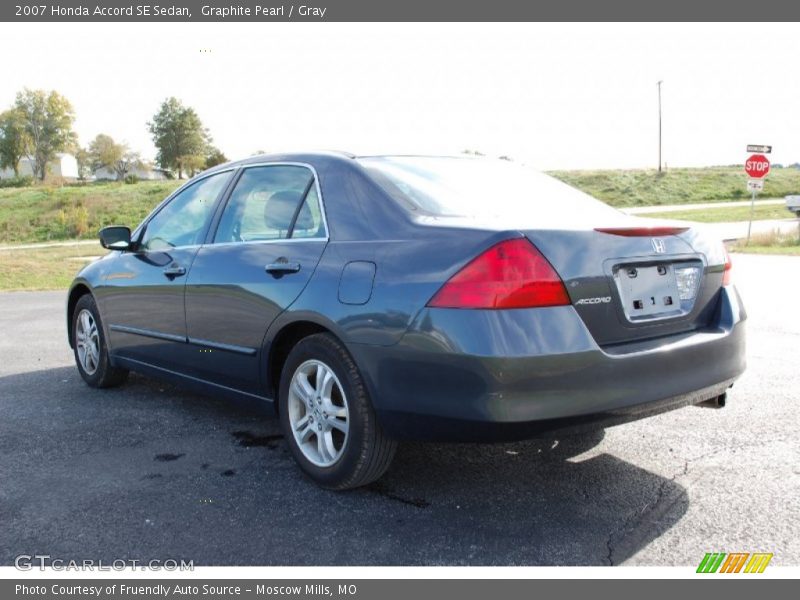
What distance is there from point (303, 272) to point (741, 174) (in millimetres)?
69718

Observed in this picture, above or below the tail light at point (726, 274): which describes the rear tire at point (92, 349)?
below

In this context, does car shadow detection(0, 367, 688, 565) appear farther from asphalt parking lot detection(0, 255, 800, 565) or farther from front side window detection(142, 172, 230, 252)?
front side window detection(142, 172, 230, 252)

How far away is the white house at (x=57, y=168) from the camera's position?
82.0m

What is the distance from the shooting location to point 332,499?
3.54 m

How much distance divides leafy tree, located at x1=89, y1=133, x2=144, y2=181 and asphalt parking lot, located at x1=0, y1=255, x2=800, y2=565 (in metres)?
81.6

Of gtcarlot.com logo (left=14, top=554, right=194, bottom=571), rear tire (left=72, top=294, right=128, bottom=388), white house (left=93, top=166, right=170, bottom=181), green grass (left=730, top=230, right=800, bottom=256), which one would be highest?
white house (left=93, top=166, right=170, bottom=181)

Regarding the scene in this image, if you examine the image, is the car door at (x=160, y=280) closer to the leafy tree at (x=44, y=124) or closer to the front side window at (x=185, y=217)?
the front side window at (x=185, y=217)

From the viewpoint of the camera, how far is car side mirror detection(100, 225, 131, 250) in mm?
5305

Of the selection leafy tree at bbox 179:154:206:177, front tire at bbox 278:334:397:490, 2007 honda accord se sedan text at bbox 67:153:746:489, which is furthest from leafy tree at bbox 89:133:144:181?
front tire at bbox 278:334:397:490

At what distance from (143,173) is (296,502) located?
88285mm

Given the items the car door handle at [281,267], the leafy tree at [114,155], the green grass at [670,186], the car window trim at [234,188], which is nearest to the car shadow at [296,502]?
the car door handle at [281,267]

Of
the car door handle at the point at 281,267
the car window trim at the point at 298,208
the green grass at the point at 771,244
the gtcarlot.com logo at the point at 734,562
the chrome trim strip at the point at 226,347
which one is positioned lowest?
the green grass at the point at 771,244

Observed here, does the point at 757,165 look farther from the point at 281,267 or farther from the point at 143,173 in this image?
the point at 143,173

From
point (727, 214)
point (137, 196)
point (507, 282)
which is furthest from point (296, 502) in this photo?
point (137, 196)
